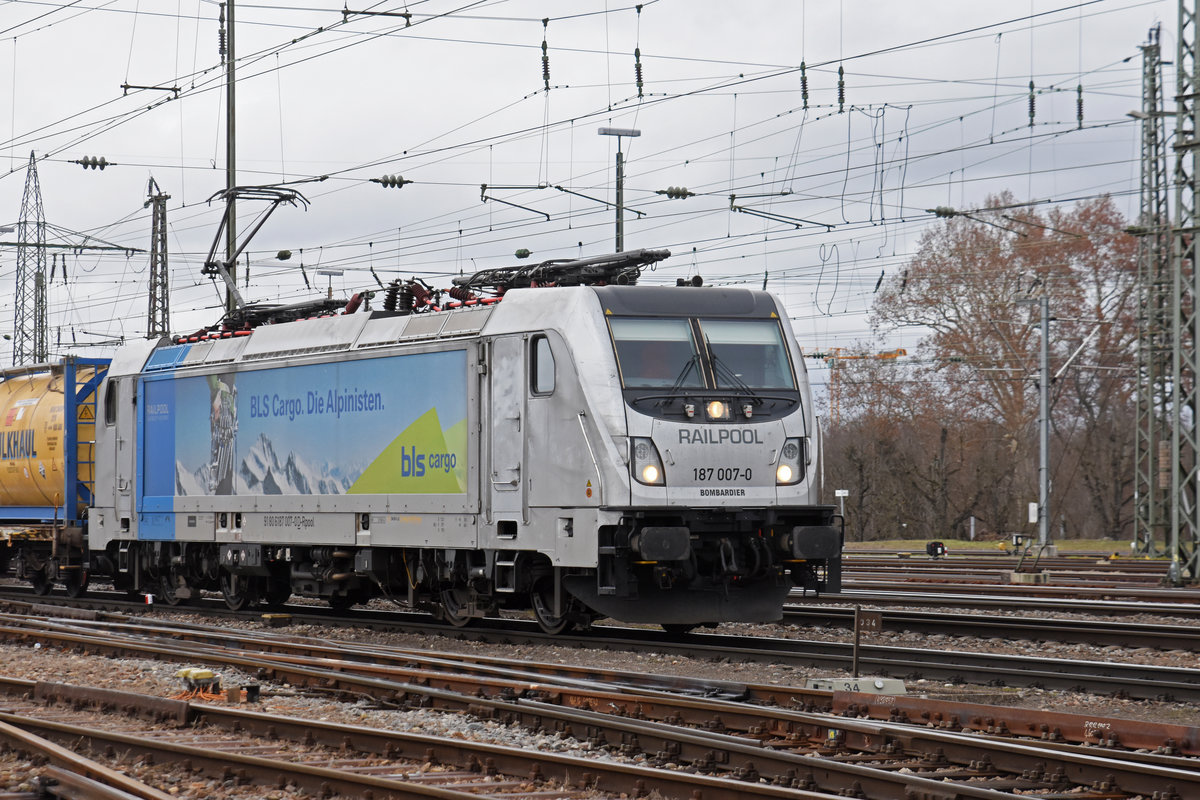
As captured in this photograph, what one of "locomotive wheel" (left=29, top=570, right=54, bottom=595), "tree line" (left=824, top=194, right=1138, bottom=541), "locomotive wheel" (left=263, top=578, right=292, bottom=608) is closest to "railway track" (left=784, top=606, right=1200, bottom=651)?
"locomotive wheel" (left=263, top=578, right=292, bottom=608)

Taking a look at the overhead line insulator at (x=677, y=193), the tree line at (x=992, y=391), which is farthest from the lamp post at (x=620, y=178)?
the tree line at (x=992, y=391)

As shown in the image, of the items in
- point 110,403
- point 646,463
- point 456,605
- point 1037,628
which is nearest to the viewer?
point 646,463

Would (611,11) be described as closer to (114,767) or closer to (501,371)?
(501,371)

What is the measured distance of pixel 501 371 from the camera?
592 inches

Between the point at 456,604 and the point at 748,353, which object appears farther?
the point at 456,604

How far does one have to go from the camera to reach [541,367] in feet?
48.0

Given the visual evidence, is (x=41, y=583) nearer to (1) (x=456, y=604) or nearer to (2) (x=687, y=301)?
(1) (x=456, y=604)

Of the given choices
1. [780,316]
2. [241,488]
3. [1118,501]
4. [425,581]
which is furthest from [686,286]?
[1118,501]

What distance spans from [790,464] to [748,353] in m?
1.20

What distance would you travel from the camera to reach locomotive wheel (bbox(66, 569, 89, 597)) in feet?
77.0

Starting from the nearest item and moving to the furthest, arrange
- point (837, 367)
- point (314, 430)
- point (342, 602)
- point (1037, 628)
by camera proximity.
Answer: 1. point (1037, 628)
2. point (314, 430)
3. point (342, 602)
4. point (837, 367)

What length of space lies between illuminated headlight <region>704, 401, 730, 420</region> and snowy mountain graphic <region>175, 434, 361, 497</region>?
4.70 m

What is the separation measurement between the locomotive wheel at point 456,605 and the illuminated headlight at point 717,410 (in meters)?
3.81

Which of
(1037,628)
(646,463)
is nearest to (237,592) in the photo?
(646,463)
